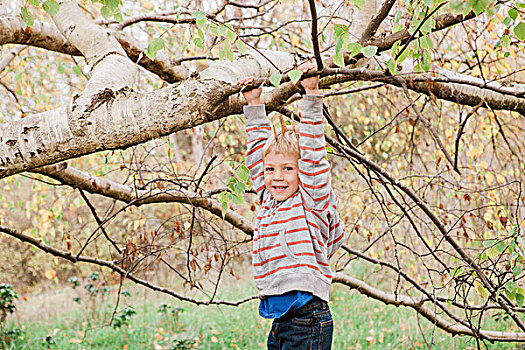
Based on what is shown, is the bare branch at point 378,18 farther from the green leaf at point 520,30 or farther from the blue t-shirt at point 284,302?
the blue t-shirt at point 284,302

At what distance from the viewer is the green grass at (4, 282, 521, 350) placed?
4.77m

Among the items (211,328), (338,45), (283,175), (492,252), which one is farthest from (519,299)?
(211,328)

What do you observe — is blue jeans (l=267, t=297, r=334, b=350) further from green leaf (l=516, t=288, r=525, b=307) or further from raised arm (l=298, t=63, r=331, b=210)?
green leaf (l=516, t=288, r=525, b=307)

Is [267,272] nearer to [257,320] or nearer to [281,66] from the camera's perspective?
[281,66]

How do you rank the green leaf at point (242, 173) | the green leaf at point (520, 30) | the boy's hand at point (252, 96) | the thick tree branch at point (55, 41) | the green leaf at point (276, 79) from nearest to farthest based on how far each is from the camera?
the green leaf at point (276, 79) → the green leaf at point (520, 30) → the boy's hand at point (252, 96) → the green leaf at point (242, 173) → the thick tree branch at point (55, 41)

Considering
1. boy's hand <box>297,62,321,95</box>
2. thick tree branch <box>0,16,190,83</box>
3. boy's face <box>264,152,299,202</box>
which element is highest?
thick tree branch <box>0,16,190,83</box>

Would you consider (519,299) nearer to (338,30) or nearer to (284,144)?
(284,144)

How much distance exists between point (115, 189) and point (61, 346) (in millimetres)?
3184

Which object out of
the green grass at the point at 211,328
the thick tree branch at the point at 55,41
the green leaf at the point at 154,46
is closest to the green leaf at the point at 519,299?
the green leaf at the point at 154,46

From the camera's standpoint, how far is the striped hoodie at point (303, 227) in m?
1.64

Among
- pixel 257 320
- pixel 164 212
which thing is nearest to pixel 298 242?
pixel 257 320

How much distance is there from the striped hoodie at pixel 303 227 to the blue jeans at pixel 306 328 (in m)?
0.06

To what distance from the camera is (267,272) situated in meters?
1.74

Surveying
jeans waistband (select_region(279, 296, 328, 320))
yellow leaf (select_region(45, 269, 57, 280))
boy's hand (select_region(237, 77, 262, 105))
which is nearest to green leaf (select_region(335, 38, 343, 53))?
boy's hand (select_region(237, 77, 262, 105))
